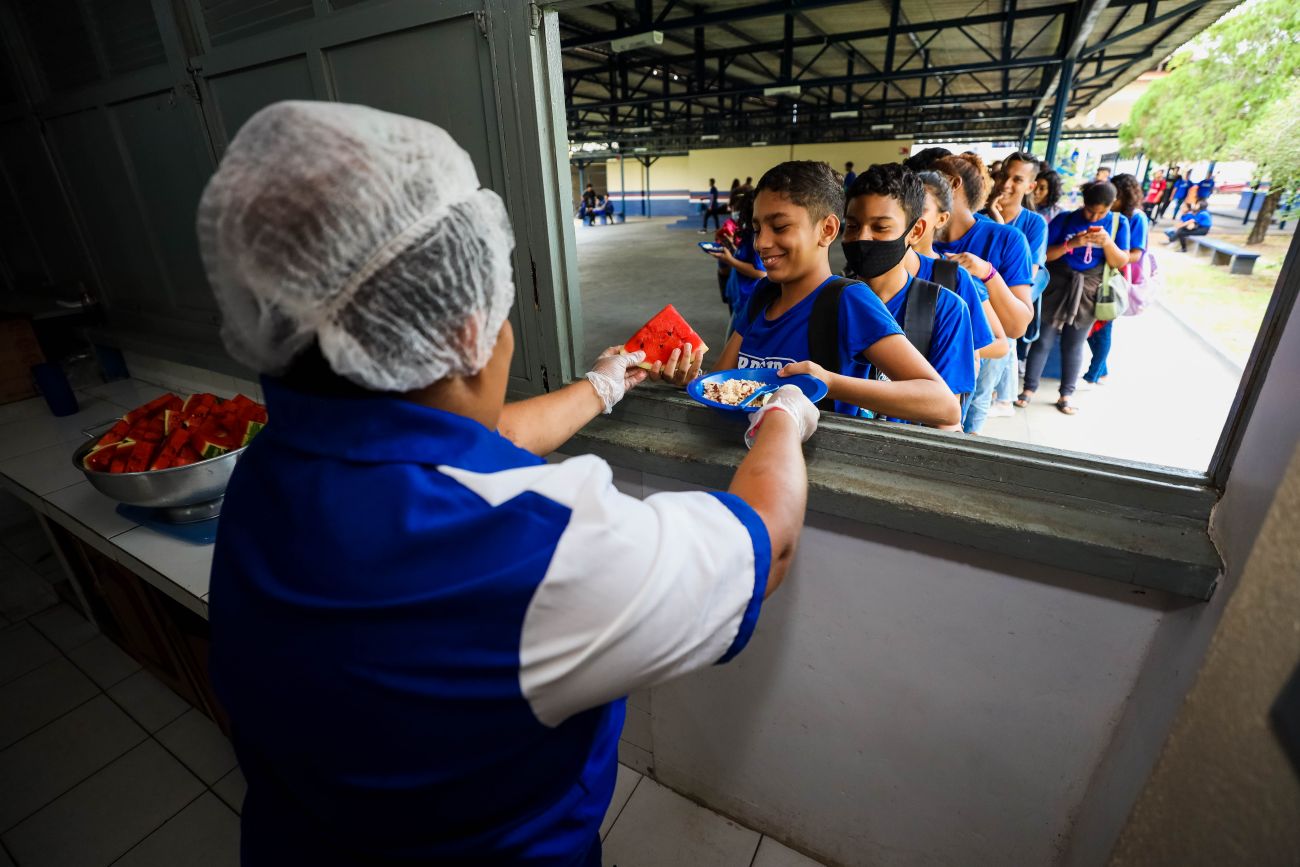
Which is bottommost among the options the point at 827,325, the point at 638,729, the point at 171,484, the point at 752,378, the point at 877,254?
→ the point at 638,729

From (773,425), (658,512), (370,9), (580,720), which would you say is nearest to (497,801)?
(580,720)

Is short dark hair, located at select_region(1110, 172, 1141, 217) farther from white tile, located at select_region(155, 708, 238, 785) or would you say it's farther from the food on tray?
white tile, located at select_region(155, 708, 238, 785)

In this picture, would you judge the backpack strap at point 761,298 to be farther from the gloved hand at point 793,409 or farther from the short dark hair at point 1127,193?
the short dark hair at point 1127,193

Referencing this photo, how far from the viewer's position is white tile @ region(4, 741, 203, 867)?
6.43 ft

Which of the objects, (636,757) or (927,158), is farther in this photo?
(927,158)

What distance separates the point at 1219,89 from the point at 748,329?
6.81m

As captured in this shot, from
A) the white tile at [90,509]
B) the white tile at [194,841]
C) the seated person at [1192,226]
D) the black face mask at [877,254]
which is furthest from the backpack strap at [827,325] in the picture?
the seated person at [1192,226]

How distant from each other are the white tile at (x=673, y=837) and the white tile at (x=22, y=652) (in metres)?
2.84

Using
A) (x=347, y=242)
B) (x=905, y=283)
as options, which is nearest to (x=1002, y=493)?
(x=905, y=283)

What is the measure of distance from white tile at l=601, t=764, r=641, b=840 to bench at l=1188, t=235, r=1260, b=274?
9.45m

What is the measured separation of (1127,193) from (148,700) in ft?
21.2

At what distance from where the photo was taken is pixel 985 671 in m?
1.40

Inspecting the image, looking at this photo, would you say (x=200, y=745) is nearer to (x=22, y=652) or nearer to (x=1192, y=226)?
(x=22, y=652)

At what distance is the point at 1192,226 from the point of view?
1055cm
